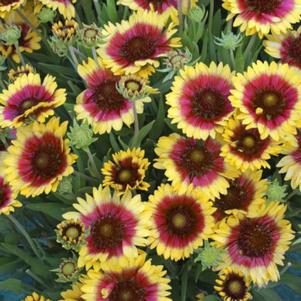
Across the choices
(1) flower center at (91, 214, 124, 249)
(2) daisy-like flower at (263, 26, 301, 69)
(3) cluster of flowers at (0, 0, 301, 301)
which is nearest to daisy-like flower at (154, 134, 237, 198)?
(3) cluster of flowers at (0, 0, 301, 301)

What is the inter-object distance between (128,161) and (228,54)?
304 millimetres

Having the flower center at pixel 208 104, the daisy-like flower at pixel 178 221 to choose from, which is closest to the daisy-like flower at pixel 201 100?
the flower center at pixel 208 104

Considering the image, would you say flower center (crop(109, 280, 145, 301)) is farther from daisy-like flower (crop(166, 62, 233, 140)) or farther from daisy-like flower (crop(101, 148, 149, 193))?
daisy-like flower (crop(166, 62, 233, 140))

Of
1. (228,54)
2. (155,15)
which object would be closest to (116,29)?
(155,15)

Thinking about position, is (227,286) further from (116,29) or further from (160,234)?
(116,29)

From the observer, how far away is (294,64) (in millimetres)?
1038

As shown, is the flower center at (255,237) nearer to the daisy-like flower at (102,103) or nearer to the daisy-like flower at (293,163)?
the daisy-like flower at (293,163)

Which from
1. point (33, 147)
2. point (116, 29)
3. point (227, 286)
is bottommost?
point (227, 286)

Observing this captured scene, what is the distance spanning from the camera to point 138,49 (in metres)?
1.00

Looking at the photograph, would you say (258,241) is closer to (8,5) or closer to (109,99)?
(109,99)

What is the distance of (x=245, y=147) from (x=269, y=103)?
79 mm

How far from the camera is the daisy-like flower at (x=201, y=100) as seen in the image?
896 millimetres

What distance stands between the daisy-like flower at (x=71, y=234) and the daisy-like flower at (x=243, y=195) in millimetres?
238

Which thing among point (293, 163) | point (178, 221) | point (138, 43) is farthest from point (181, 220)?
point (138, 43)
